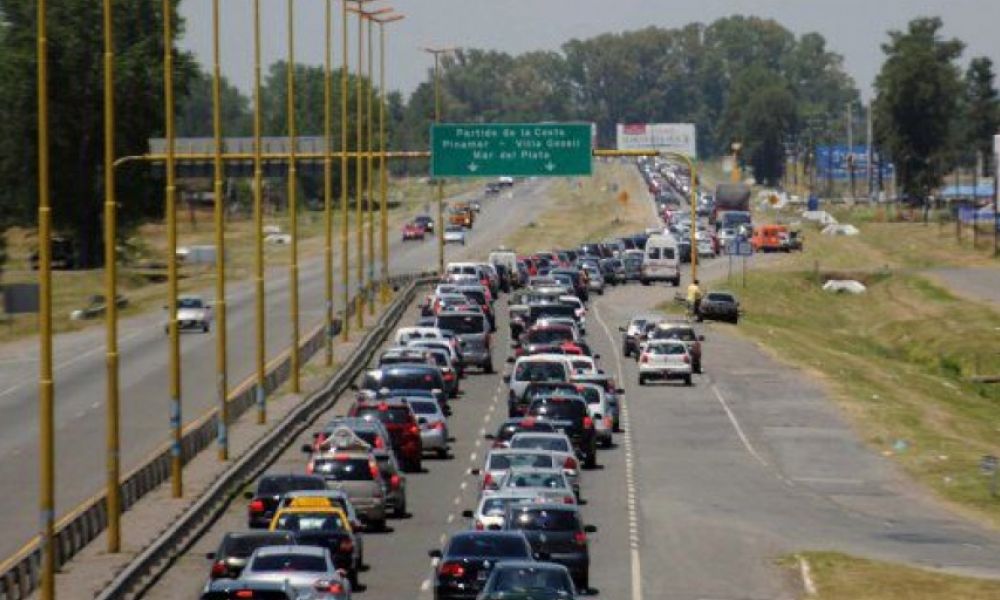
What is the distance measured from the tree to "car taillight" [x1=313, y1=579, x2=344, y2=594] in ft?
348

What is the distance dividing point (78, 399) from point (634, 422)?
49.2 ft

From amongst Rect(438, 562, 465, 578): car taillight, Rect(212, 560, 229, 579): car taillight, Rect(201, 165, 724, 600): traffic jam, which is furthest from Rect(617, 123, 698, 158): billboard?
Rect(438, 562, 465, 578): car taillight

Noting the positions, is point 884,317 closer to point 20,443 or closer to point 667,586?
point 20,443

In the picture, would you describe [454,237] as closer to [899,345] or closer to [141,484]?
[899,345]

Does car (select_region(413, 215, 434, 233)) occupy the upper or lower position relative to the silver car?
upper

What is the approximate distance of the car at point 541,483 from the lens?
39.1 meters

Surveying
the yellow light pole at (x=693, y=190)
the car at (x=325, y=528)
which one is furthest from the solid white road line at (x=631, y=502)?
the yellow light pole at (x=693, y=190)

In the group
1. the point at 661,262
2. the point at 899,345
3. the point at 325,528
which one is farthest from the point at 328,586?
the point at 661,262

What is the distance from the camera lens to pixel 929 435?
63.8m

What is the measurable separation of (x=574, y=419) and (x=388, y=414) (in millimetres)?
3819

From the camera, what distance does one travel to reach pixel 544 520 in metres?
35.2

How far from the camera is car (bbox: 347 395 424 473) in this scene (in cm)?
5141

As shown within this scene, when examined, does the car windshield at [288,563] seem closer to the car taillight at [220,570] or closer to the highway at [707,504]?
the car taillight at [220,570]

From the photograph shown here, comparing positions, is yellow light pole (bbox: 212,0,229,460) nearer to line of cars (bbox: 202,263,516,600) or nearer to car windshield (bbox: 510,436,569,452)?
line of cars (bbox: 202,263,516,600)
